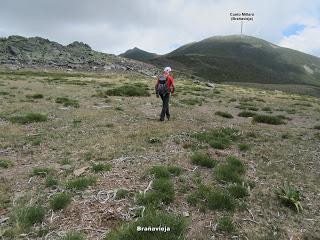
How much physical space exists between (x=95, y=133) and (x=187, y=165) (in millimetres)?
6307

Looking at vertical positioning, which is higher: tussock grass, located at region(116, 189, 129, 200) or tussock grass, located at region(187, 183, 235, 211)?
tussock grass, located at region(116, 189, 129, 200)

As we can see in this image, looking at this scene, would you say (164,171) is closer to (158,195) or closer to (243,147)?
(158,195)

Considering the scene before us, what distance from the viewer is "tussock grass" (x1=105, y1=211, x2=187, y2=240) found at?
27.8 feet

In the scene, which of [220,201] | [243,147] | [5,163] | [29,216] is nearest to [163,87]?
[243,147]

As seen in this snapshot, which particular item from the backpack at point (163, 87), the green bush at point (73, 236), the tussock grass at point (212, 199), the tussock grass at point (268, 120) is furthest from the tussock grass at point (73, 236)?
the tussock grass at point (268, 120)

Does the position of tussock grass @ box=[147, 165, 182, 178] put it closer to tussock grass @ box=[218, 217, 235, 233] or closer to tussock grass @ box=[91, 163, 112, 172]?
tussock grass @ box=[91, 163, 112, 172]

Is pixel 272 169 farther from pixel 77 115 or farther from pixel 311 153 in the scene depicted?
pixel 77 115

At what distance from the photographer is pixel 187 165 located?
42.9 feet

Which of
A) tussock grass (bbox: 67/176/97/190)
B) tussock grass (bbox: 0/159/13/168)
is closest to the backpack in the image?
tussock grass (bbox: 0/159/13/168)

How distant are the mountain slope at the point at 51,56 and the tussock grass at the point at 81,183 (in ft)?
346

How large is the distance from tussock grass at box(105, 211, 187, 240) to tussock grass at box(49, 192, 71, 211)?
1943 millimetres

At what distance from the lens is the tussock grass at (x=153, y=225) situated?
848cm

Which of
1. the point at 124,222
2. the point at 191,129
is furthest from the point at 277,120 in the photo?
the point at 124,222

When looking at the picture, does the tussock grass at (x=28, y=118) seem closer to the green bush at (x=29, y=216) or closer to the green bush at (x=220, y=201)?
the green bush at (x=29, y=216)
